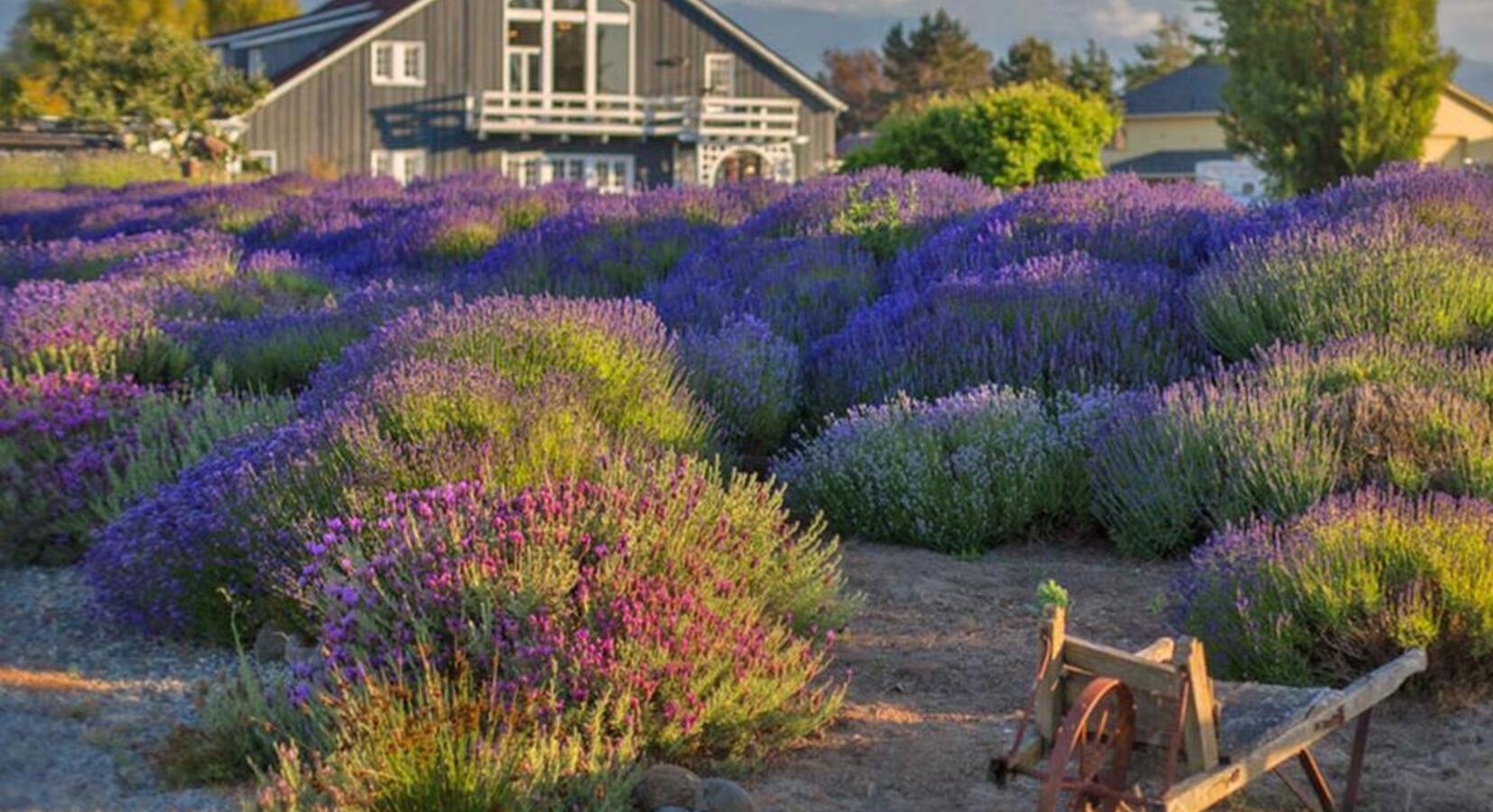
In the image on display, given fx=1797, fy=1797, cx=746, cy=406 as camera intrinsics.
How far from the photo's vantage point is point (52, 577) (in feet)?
24.9

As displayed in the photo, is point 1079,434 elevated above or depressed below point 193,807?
above

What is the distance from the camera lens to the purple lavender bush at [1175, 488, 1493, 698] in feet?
17.8

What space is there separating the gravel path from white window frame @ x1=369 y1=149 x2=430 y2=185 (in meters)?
41.0

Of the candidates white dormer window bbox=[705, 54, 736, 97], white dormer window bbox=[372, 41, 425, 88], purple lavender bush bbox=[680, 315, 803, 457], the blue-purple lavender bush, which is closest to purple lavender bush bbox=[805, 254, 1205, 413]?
purple lavender bush bbox=[680, 315, 803, 457]

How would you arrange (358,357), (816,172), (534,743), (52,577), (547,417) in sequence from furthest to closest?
A: (816,172)
(358,357)
(52,577)
(547,417)
(534,743)

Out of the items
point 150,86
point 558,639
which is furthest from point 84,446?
point 150,86

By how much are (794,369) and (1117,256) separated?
2.40 meters

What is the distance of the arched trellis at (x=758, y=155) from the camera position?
163 feet

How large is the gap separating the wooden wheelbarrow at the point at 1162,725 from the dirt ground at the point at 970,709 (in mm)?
400

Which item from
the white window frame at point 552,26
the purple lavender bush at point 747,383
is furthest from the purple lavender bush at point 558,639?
the white window frame at point 552,26

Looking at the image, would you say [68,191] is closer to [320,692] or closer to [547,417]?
[547,417]

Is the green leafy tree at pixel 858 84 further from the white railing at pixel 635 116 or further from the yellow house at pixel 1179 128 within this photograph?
the white railing at pixel 635 116

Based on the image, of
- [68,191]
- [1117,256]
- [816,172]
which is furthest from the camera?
[816,172]

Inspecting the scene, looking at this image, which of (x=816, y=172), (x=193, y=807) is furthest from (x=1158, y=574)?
(x=816, y=172)
